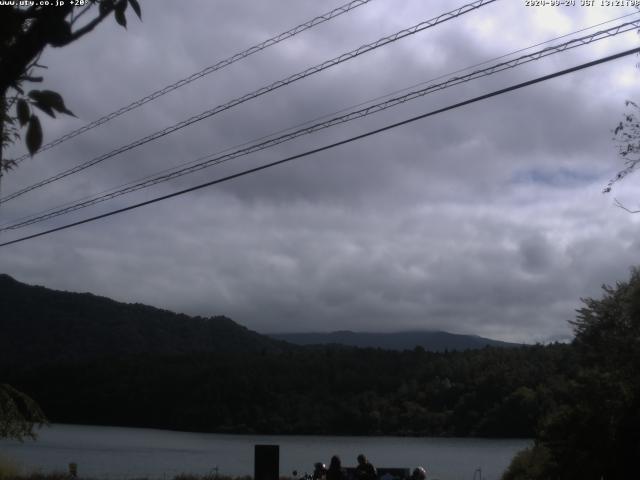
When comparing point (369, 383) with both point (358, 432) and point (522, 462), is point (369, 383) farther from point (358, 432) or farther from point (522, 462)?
point (522, 462)

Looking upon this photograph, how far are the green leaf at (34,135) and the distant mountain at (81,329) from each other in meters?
81.6

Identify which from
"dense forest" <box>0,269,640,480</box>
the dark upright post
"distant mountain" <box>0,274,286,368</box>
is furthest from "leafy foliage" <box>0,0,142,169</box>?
"distant mountain" <box>0,274,286,368</box>

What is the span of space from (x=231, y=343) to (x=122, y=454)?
74.9 m

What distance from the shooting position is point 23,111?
387 cm

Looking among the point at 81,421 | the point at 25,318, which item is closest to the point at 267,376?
the point at 81,421

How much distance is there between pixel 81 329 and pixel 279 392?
1026 inches

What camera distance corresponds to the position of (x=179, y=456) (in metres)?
65.6

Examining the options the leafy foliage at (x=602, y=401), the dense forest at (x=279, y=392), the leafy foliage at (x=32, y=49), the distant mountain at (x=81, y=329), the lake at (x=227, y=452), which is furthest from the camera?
the distant mountain at (x=81, y=329)

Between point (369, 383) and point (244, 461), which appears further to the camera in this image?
point (369, 383)

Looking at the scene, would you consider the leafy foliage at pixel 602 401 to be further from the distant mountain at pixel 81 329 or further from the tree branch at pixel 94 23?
the distant mountain at pixel 81 329

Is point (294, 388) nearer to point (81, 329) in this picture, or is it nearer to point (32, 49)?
point (81, 329)

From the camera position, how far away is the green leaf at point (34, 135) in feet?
12.4

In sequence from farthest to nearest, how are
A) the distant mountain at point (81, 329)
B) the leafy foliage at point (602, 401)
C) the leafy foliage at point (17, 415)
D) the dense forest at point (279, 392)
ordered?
the distant mountain at point (81, 329) → the dense forest at point (279, 392) → the leafy foliage at point (17, 415) → the leafy foliage at point (602, 401)

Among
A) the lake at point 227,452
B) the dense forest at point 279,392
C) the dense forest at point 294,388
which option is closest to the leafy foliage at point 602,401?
the lake at point 227,452
